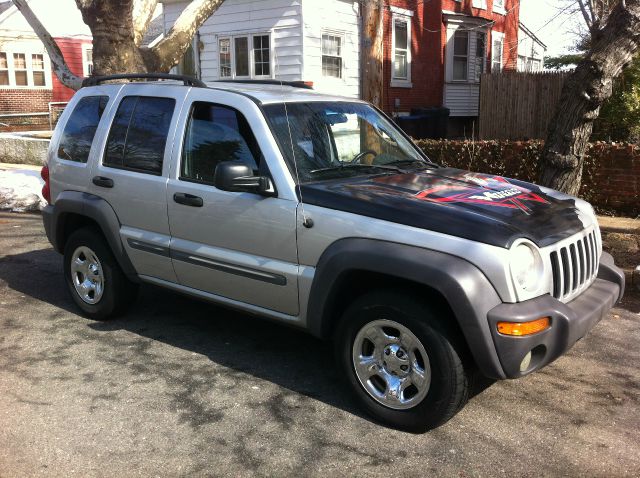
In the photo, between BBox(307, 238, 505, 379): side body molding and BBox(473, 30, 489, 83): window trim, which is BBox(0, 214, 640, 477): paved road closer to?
BBox(307, 238, 505, 379): side body molding

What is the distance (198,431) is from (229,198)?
147 cm

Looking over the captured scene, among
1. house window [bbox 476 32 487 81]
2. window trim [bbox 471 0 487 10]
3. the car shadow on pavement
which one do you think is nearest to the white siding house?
house window [bbox 476 32 487 81]

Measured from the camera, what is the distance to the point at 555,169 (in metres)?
7.32

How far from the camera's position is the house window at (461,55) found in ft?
68.2

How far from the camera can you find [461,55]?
20922 millimetres

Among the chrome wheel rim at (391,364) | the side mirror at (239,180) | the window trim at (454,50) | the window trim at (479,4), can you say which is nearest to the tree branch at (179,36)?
the side mirror at (239,180)

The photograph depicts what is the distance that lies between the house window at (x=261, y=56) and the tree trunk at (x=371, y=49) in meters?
5.86

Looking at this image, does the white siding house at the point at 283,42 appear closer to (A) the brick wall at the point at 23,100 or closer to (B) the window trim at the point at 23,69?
(A) the brick wall at the point at 23,100

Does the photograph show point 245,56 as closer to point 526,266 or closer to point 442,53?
point 442,53

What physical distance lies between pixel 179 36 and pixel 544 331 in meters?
8.79

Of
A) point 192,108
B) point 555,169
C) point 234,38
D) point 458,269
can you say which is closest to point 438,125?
point 234,38

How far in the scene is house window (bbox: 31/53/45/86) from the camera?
82.7 feet

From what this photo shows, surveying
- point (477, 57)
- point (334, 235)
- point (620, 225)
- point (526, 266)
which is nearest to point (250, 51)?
point (477, 57)

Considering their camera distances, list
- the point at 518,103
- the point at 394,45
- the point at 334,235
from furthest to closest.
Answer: the point at 394,45 → the point at 518,103 → the point at 334,235
